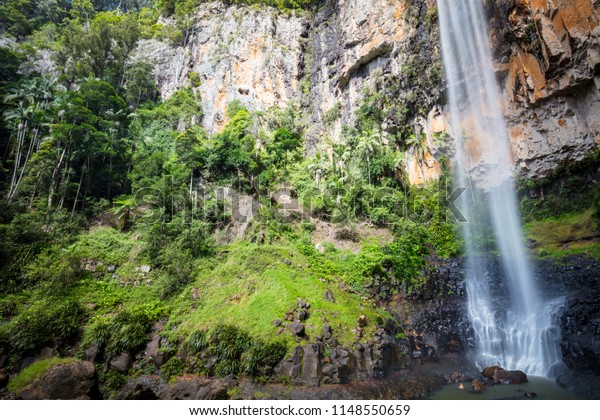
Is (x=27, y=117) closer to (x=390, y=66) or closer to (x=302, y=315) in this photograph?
(x=302, y=315)

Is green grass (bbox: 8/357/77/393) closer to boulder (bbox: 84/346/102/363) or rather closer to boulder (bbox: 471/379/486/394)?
boulder (bbox: 84/346/102/363)

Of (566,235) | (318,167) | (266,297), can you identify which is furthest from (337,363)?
(318,167)

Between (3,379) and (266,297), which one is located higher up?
(266,297)

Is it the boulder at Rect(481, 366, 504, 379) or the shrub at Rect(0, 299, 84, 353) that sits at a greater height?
the shrub at Rect(0, 299, 84, 353)

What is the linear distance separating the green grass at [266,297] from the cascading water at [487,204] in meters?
4.69

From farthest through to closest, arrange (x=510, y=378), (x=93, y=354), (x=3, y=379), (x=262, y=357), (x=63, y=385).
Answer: (x=93, y=354)
(x=262, y=357)
(x=510, y=378)
(x=3, y=379)
(x=63, y=385)

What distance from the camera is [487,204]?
19.0 metres

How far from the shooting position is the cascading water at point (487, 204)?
11.6m

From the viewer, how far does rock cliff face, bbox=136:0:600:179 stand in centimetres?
1538

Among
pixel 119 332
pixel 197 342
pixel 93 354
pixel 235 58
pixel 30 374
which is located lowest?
pixel 30 374

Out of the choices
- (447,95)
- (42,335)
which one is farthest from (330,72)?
(42,335)

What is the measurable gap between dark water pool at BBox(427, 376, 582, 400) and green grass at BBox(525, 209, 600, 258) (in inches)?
286

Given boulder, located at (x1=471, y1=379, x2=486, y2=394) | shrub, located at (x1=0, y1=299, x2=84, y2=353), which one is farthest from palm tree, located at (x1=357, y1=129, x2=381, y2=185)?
shrub, located at (x1=0, y1=299, x2=84, y2=353)

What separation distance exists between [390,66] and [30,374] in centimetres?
2760
